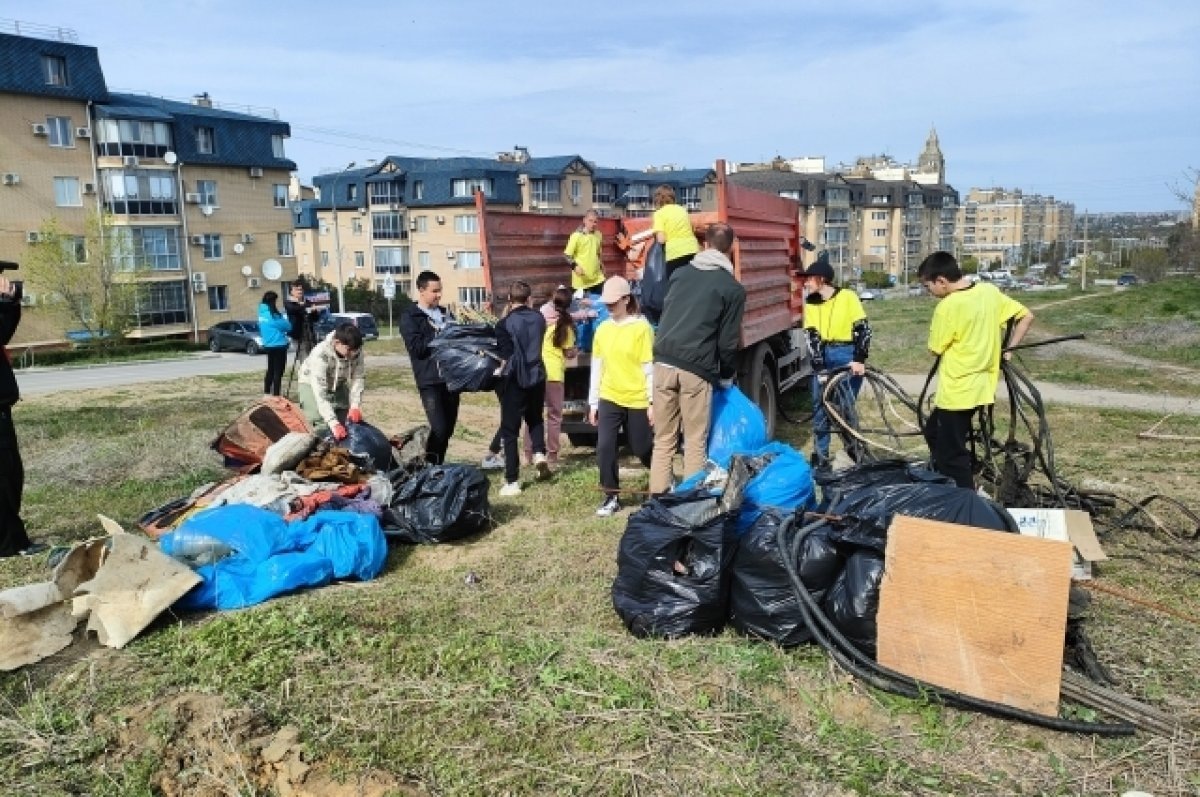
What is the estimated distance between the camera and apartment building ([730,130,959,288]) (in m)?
74.0

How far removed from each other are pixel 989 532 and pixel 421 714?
208 cm

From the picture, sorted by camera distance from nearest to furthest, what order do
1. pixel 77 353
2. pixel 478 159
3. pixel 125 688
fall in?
pixel 125 688 → pixel 77 353 → pixel 478 159

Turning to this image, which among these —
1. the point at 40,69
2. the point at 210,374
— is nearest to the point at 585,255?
the point at 210,374

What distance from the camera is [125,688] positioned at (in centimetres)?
330

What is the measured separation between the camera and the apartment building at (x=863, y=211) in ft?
243

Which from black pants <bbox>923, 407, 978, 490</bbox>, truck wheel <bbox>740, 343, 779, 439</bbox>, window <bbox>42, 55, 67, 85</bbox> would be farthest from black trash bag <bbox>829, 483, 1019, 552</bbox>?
window <bbox>42, 55, 67, 85</bbox>

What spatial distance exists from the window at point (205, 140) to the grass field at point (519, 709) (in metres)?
38.2

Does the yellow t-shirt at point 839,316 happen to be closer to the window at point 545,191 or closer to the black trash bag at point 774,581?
the black trash bag at point 774,581

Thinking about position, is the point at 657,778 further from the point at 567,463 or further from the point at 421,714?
the point at 567,463

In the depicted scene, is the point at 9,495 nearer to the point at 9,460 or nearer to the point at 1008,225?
the point at 9,460

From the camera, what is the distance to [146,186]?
Answer: 36.1m

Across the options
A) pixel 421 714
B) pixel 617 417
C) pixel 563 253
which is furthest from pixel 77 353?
pixel 421 714

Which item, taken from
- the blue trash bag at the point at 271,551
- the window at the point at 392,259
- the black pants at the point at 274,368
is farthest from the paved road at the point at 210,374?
the window at the point at 392,259

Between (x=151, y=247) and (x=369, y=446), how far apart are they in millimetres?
35754
